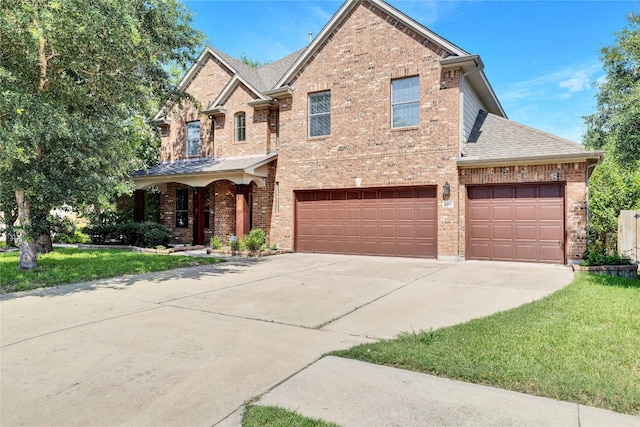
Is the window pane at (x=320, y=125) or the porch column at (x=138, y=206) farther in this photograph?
the porch column at (x=138, y=206)

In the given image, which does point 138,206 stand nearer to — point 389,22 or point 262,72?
point 262,72

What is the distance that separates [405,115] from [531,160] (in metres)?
4.24

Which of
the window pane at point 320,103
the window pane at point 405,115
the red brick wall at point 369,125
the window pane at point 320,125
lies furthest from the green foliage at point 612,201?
the window pane at point 320,103

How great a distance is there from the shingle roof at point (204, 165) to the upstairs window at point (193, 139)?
1.45 ft

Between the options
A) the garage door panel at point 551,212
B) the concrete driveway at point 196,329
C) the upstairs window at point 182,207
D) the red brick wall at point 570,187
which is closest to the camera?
the concrete driveway at point 196,329

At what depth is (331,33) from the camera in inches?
571

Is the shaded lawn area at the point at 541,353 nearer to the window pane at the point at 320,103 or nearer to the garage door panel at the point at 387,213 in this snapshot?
the garage door panel at the point at 387,213

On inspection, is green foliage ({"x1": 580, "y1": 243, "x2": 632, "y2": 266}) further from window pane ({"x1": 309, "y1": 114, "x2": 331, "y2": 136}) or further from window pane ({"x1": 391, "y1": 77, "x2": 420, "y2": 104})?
Answer: window pane ({"x1": 309, "y1": 114, "x2": 331, "y2": 136})

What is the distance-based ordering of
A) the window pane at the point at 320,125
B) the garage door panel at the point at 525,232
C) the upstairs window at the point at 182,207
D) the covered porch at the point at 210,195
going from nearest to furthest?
the garage door panel at the point at 525,232
the window pane at the point at 320,125
the covered porch at the point at 210,195
the upstairs window at the point at 182,207

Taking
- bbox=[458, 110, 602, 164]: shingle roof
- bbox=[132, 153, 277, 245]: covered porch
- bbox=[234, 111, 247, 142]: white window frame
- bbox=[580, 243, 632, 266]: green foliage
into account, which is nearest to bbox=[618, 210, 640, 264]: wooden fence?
bbox=[580, 243, 632, 266]: green foliage

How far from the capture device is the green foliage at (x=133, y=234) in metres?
16.2

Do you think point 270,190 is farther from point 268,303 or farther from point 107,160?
point 268,303

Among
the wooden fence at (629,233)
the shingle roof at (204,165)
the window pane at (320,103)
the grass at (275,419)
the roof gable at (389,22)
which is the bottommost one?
the grass at (275,419)

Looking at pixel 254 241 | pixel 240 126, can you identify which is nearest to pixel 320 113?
pixel 240 126
